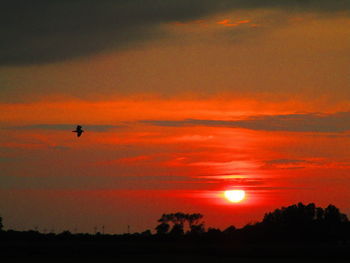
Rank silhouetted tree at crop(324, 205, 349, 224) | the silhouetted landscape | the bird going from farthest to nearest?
silhouetted tree at crop(324, 205, 349, 224) → the silhouetted landscape → the bird

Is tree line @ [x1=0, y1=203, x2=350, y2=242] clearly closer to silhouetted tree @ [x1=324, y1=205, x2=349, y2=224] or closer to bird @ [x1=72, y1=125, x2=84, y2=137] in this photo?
silhouetted tree @ [x1=324, y1=205, x2=349, y2=224]

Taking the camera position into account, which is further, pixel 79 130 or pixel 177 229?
pixel 177 229

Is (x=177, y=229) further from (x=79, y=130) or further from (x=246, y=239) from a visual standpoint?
(x=79, y=130)

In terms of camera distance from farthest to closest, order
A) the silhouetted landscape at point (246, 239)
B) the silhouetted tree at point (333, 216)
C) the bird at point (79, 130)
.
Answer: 1. the silhouetted tree at point (333, 216)
2. the silhouetted landscape at point (246, 239)
3. the bird at point (79, 130)

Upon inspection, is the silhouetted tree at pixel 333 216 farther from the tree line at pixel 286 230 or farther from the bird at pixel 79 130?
the bird at pixel 79 130

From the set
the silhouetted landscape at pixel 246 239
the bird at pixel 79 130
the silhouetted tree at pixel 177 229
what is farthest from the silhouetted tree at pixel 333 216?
the bird at pixel 79 130

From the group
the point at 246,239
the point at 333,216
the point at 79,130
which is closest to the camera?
the point at 79,130

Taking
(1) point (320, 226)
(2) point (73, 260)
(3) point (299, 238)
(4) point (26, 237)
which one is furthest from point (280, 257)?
(4) point (26, 237)

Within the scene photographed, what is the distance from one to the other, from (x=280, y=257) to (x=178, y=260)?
14.0 meters

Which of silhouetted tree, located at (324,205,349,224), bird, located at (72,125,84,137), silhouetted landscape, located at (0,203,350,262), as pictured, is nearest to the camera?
bird, located at (72,125,84,137)

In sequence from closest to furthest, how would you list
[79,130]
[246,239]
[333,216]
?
[79,130]
[246,239]
[333,216]

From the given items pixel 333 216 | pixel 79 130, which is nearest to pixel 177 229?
pixel 333 216

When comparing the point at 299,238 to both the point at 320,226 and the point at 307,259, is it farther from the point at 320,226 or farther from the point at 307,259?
the point at 307,259

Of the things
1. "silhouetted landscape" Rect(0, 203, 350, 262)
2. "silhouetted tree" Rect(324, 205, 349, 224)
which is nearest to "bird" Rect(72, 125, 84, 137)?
"silhouetted landscape" Rect(0, 203, 350, 262)
